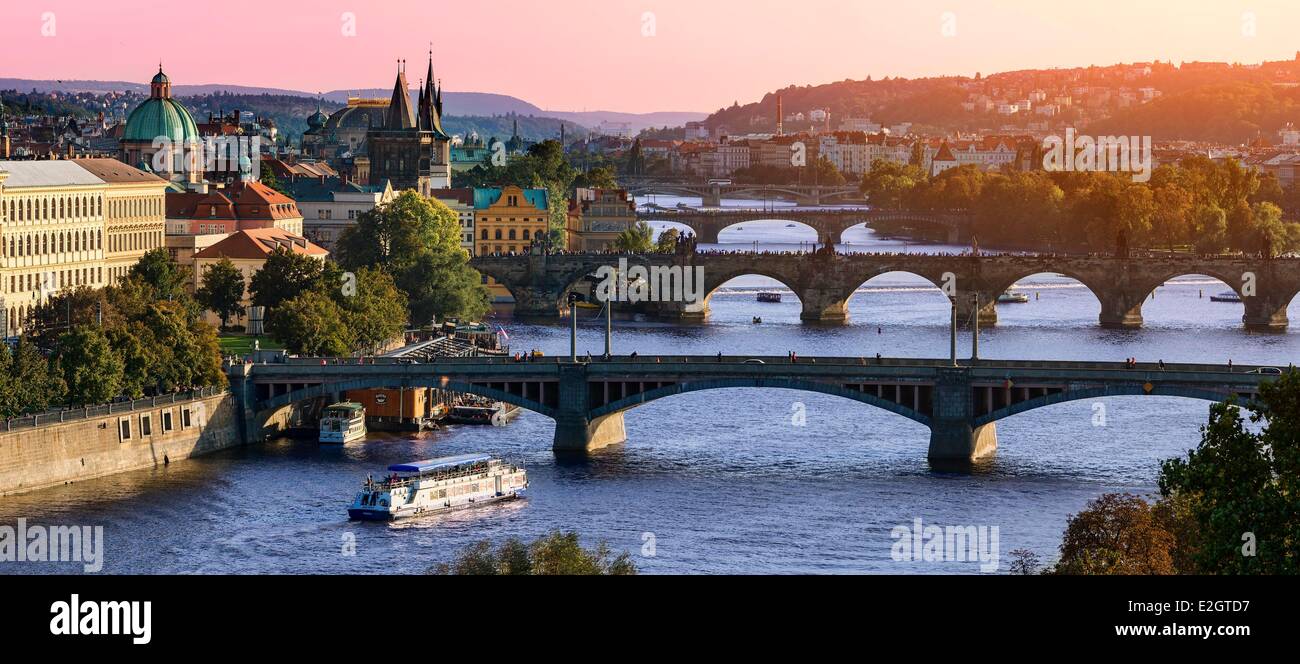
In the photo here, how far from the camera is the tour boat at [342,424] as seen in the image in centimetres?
5434

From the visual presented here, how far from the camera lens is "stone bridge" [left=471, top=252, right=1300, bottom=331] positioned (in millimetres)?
92938

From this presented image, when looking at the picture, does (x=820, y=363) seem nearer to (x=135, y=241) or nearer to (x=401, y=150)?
(x=135, y=241)

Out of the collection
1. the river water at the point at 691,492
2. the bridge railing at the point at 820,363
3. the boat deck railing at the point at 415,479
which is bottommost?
the river water at the point at 691,492

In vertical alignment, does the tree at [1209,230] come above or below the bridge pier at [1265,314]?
above

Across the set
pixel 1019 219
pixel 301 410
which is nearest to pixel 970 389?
pixel 301 410

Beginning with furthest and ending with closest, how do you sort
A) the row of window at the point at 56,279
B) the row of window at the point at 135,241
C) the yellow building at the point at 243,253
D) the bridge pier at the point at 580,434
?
the yellow building at the point at 243,253 < the row of window at the point at 135,241 < the row of window at the point at 56,279 < the bridge pier at the point at 580,434

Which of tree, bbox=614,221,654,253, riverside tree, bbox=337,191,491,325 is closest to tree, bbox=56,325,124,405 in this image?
riverside tree, bbox=337,191,491,325

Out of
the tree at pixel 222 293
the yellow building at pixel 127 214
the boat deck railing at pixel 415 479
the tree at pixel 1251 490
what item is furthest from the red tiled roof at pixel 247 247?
the tree at pixel 1251 490

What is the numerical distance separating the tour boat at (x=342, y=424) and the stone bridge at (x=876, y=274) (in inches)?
1461

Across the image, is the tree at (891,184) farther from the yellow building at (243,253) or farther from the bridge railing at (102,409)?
the bridge railing at (102,409)

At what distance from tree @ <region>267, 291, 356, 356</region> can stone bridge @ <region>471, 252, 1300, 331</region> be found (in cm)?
3037

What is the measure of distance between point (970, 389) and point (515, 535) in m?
13.9

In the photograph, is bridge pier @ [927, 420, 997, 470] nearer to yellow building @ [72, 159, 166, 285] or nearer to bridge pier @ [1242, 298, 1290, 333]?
yellow building @ [72, 159, 166, 285]

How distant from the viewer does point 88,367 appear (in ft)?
164
